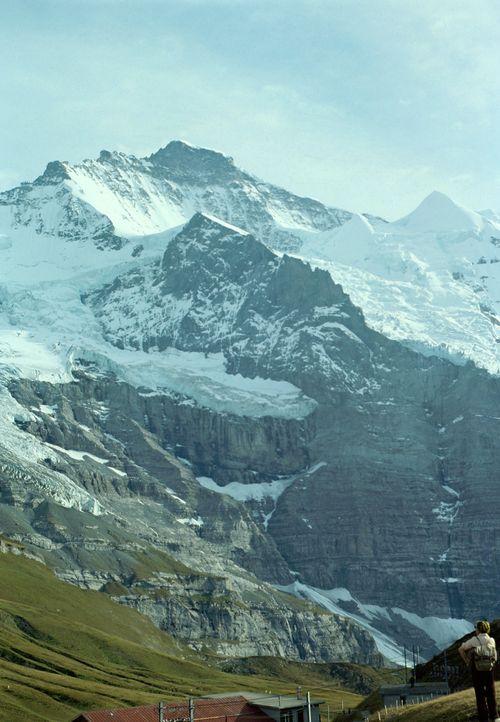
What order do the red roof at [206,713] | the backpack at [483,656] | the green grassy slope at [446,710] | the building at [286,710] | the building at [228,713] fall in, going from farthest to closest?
1. the building at [286,710]
2. the building at [228,713]
3. the red roof at [206,713]
4. the green grassy slope at [446,710]
5. the backpack at [483,656]

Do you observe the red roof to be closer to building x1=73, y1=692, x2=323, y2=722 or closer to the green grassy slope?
building x1=73, y1=692, x2=323, y2=722

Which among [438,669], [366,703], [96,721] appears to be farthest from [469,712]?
[438,669]

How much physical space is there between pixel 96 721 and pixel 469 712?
57817 mm

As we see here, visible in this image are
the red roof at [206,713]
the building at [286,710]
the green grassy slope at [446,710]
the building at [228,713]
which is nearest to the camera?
the green grassy slope at [446,710]

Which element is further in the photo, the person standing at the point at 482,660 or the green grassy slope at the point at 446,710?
the green grassy slope at the point at 446,710

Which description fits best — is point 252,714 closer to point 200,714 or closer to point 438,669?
point 200,714

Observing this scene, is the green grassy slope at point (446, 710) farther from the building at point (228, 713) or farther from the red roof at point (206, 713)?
the building at point (228, 713)

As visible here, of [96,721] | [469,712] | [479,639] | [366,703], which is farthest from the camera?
[366,703]

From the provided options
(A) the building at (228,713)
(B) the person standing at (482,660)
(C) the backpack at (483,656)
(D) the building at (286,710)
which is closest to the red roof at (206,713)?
(A) the building at (228,713)

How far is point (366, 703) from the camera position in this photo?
142500 millimetres

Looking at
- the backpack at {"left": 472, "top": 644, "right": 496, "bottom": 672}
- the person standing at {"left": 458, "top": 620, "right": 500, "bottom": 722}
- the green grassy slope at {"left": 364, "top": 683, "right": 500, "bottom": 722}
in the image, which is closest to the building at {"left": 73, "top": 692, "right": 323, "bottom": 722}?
the green grassy slope at {"left": 364, "top": 683, "right": 500, "bottom": 722}

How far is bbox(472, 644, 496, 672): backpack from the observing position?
42594mm

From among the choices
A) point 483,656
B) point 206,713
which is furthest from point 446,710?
point 206,713

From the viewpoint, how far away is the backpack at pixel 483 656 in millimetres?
42594
